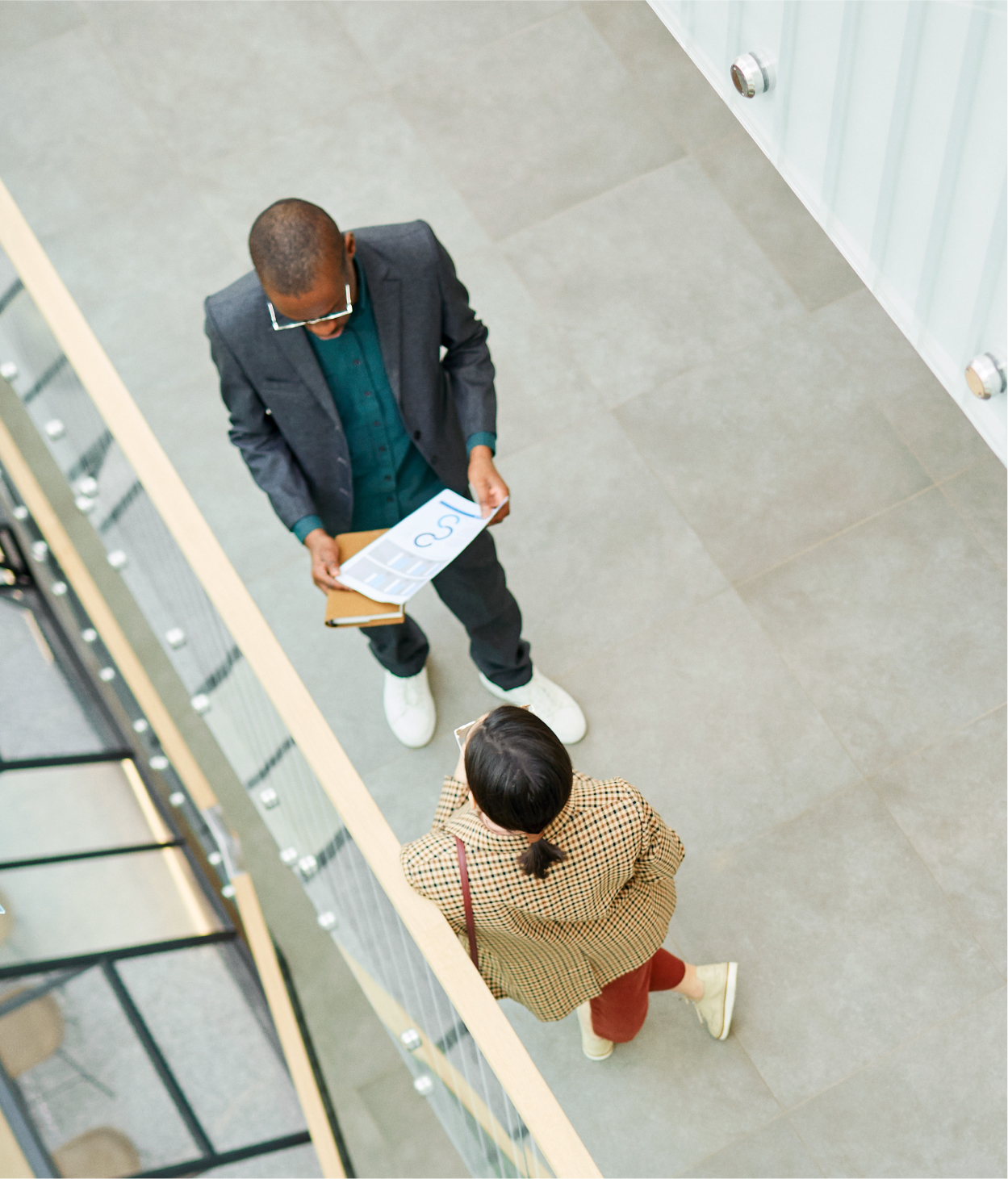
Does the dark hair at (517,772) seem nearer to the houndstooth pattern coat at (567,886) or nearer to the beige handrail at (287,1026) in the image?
the houndstooth pattern coat at (567,886)

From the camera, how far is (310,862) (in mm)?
3729

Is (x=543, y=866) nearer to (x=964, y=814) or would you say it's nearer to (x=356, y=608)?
(x=356, y=608)

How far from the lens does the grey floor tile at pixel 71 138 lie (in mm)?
5906

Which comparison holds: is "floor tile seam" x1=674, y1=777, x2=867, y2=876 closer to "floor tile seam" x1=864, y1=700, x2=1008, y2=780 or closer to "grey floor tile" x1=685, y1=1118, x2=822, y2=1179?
"floor tile seam" x1=864, y1=700, x2=1008, y2=780

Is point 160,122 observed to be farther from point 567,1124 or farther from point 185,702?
point 567,1124

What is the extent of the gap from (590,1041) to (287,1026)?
4.41 feet

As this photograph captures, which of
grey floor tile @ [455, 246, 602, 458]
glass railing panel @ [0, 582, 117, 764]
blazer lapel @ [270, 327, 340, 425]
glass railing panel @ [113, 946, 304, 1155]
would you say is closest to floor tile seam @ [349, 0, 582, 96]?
grey floor tile @ [455, 246, 602, 458]

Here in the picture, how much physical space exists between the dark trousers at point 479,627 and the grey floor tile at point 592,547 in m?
0.40

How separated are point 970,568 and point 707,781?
1.41 m

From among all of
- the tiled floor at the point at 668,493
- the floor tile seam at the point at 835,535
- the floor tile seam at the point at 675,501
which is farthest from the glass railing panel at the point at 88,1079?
the floor tile seam at the point at 835,535

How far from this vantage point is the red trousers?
349 cm

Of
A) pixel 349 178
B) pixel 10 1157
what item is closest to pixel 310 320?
pixel 10 1157

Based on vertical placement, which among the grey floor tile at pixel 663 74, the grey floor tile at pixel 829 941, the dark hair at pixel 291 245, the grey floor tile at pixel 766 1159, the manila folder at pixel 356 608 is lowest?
the grey floor tile at pixel 766 1159

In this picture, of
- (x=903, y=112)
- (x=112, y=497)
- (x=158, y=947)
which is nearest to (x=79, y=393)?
(x=112, y=497)
